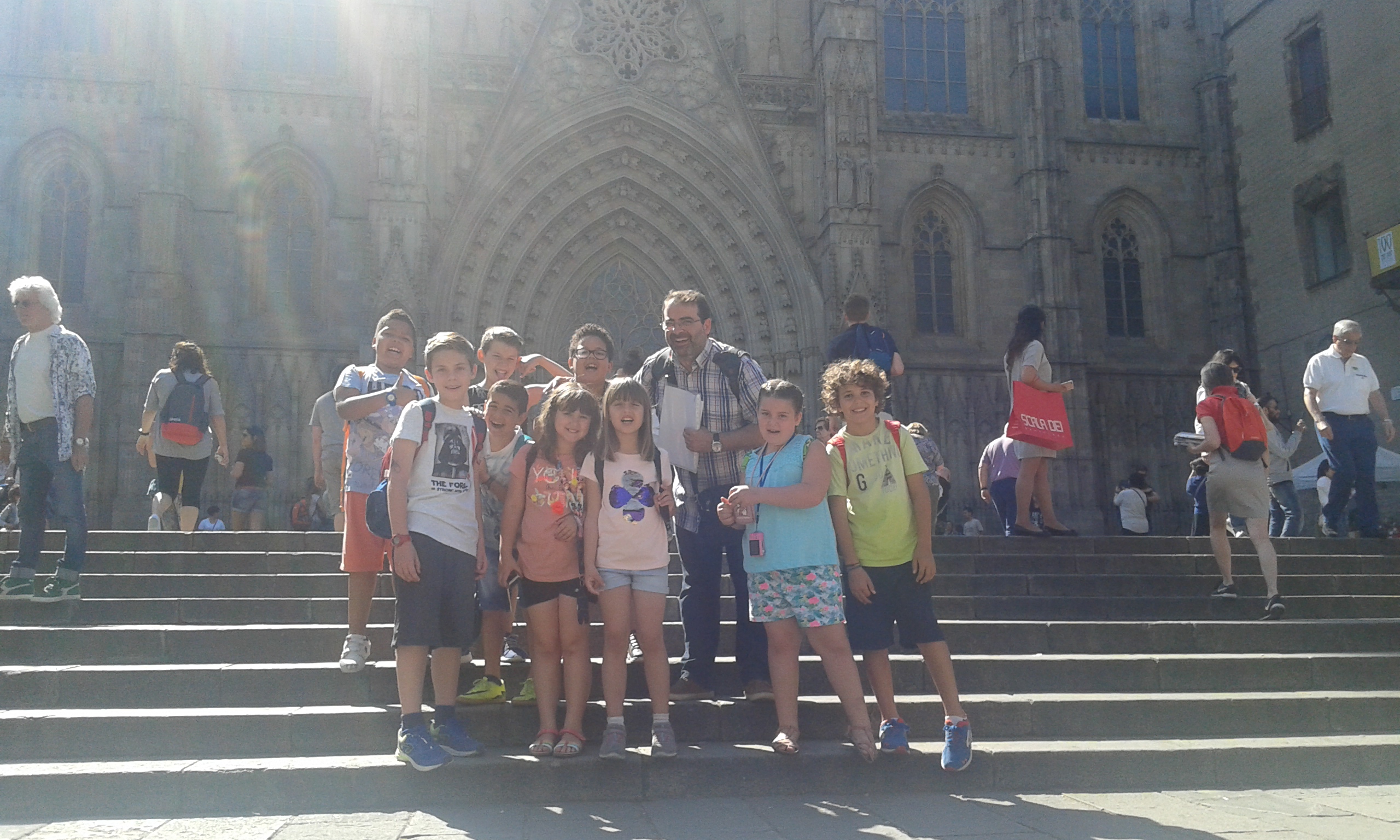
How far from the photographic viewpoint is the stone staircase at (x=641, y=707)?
463 centimetres

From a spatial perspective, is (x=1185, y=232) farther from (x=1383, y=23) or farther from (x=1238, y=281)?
(x=1383, y=23)

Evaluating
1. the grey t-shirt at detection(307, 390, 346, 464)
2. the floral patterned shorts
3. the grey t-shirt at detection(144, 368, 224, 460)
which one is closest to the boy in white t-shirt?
the floral patterned shorts

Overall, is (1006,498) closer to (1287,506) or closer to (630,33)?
(1287,506)

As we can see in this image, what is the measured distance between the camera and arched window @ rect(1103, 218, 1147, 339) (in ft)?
70.5

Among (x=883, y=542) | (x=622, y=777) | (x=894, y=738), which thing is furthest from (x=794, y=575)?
(x=622, y=777)

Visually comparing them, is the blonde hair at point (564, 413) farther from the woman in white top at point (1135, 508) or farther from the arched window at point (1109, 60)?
the arched window at point (1109, 60)

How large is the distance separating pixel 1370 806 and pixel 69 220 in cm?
2014

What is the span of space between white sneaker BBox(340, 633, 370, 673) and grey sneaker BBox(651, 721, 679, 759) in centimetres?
167

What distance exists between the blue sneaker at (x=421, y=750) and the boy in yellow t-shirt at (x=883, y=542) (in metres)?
2.01

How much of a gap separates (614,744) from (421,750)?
0.86m

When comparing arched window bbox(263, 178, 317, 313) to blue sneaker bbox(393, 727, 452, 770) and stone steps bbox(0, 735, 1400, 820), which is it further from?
blue sneaker bbox(393, 727, 452, 770)

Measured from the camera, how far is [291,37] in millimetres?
19062

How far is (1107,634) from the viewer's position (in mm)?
6953

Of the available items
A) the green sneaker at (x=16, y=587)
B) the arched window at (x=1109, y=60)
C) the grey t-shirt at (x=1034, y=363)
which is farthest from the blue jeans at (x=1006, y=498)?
the arched window at (x=1109, y=60)
